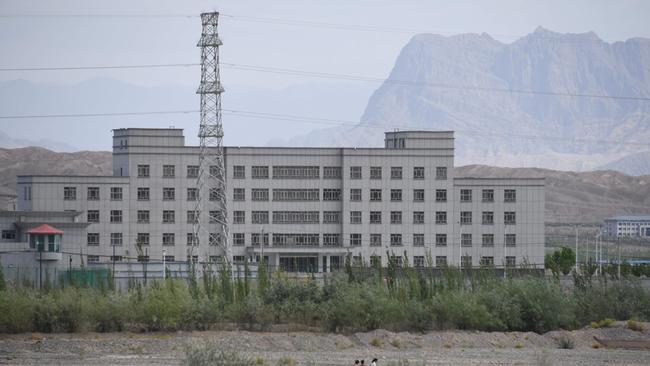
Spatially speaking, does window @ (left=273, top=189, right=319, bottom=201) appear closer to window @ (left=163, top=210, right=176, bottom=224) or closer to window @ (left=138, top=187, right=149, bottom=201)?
window @ (left=163, top=210, right=176, bottom=224)

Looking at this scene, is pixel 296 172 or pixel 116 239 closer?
pixel 116 239

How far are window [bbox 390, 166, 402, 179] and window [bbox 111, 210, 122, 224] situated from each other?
23095 millimetres

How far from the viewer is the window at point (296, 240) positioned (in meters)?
105

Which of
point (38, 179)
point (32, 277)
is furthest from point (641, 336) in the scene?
point (38, 179)

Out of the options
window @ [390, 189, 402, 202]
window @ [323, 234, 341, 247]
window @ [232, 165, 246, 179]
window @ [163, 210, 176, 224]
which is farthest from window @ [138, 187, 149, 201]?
window @ [390, 189, 402, 202]

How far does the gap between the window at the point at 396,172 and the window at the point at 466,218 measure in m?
6.54

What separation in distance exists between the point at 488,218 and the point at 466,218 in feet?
6.37

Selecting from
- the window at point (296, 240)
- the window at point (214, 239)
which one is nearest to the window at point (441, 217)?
the window at point (296, 240)

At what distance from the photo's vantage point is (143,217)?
337 ft

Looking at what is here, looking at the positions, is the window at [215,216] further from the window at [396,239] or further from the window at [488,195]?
the window at [488,195]

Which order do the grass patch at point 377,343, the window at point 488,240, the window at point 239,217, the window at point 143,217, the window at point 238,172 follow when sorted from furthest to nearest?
the window at point 488,240 < the window at point 239,217 < the window at point 238,172 < the window at point 143,217 < the grass patch at point 377,343

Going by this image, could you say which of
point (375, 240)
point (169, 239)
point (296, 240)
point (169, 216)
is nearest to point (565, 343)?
point (375, 240)

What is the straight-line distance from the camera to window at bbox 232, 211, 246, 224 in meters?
104

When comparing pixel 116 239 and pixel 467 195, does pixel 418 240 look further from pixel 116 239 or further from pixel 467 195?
pixel 116 239
